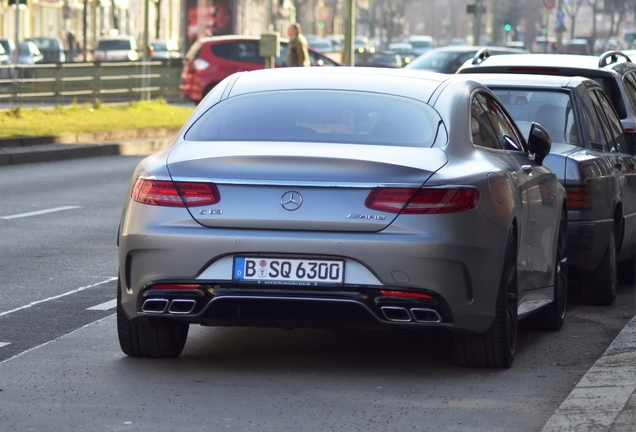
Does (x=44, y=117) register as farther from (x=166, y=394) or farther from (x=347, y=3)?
(x=166, y=394)

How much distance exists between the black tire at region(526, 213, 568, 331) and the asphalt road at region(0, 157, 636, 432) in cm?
10

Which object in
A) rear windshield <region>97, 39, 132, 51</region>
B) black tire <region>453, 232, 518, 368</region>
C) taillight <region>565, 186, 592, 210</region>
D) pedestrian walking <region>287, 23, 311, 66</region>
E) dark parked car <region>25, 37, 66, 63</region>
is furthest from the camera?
rear windshield <region>97, 39, 132, 51</region>

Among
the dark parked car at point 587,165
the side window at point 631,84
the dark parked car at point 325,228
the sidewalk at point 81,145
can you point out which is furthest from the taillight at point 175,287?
the sidewalk at point 81,145

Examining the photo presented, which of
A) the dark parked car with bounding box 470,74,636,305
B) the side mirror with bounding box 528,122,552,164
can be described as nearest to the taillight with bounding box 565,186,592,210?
the dark parked car with bounding box 470,74,636,305

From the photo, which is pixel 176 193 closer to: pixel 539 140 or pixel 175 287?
pixel 175 287

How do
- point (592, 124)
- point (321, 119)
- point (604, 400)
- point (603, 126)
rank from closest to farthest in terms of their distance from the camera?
point (604, 400) < point (321, 119) < point (592, 124) < point (603, 126)

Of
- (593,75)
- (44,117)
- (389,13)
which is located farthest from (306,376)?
(389,13)

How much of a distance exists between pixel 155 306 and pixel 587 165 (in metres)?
3.38

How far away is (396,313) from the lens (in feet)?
21.5

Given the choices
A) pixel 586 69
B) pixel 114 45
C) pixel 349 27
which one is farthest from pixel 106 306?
pixel 114 45

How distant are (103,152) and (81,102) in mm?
8436

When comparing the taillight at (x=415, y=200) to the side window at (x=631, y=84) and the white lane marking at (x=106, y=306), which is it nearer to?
the white lane marking at (x=106, y=306)

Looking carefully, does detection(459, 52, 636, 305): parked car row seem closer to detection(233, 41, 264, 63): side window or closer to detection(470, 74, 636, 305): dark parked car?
detection(470, 74, 636, 305): dark parked car

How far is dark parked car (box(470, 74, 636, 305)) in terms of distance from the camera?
9133 mm
